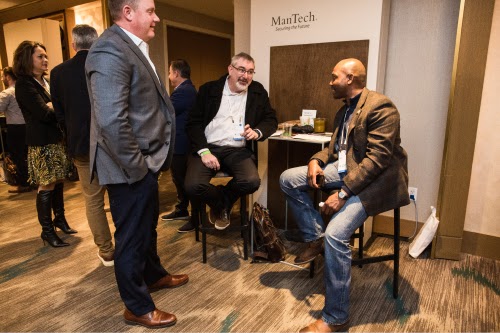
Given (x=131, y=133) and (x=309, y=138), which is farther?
(x=309, y=138)

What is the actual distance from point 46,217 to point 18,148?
2.11 meters

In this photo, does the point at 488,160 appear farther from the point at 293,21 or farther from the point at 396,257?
the point at 293,21

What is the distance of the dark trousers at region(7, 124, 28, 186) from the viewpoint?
4.22 m

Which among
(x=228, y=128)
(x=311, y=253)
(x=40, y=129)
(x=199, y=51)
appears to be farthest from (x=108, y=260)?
(x=199, y=51)

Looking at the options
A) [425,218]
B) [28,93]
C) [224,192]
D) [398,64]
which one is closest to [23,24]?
[28,93]

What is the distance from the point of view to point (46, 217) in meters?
2.77

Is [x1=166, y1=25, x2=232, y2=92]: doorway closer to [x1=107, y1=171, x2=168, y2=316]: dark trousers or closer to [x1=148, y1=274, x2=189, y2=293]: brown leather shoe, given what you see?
[x1=148, y1=274, x2=189, y2=293]: brown leather shoe

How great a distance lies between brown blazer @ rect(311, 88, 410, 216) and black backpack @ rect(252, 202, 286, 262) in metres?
0.82

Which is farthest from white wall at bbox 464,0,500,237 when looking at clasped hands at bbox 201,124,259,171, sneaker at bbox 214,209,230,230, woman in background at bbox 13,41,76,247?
woman in background at bbox 13,41,76,247

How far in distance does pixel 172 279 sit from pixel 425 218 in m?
2.01

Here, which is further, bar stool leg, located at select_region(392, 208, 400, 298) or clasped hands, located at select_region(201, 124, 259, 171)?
clasped hands, located at select_region(201, 124, 259, 171)

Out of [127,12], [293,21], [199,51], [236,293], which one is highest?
[199,51]

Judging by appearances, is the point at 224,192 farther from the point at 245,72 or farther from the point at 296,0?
the point at 296,0

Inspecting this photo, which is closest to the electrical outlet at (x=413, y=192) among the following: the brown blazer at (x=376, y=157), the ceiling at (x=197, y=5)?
the brown blazer at (x=376, y=157)
